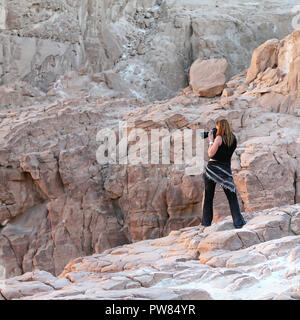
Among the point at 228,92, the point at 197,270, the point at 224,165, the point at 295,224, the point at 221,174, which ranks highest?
the point at 228,92

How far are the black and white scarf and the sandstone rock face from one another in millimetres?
7276

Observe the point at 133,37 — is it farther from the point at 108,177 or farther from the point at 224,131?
the point at 224,131

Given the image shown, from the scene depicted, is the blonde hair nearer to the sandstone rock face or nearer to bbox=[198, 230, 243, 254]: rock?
bbox=[198, 230, 243, 254]: rock

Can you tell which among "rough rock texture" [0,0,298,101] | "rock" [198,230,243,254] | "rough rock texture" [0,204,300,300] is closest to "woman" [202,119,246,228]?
"rough rock texture" [0,204,300,300]

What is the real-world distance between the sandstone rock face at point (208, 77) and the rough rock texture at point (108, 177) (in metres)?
1.02

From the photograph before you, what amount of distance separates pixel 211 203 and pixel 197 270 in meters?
1.81

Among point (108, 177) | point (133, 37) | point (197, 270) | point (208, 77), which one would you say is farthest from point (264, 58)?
point (197, 270)

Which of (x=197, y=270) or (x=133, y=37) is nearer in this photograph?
(x=197, y=270)

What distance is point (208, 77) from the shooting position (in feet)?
42.7

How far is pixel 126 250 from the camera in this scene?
19.8 ft

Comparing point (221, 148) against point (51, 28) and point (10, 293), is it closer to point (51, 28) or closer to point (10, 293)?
point (10, 293)

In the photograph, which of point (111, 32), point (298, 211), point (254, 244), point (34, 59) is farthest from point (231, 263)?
point (111, 32)

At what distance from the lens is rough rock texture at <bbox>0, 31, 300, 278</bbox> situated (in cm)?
912
